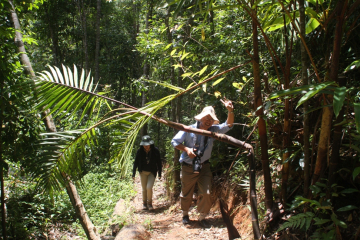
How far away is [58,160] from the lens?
228 centimetres

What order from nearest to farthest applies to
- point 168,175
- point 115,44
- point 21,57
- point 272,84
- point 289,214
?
point 289,214, point 21,57, point 272,84, point 168,175, point 115,44

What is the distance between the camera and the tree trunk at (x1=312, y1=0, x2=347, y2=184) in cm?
185

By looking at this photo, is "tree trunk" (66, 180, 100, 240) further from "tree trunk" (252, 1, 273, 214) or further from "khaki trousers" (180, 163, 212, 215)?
"tree trunk" (252, 1, 273, 214)

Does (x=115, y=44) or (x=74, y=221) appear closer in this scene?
(x=74, y=221)

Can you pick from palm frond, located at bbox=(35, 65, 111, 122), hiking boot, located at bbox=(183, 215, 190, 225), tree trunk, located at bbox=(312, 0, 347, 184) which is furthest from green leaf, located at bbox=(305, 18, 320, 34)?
hiking boot, located at bbox=(183, 215, 190, 225)

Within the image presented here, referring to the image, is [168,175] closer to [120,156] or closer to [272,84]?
[272,84]

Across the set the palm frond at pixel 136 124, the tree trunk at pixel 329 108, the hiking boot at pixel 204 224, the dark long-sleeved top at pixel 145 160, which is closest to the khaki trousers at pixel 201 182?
the hiking boot at pixel 204 224

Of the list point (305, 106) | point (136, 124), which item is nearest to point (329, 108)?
point (305, 106)

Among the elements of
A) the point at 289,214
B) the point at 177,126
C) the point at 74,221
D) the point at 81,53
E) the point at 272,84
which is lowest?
the point at 74,221

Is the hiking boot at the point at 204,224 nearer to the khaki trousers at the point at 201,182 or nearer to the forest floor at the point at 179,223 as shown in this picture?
the forest floor at the point at 179,223

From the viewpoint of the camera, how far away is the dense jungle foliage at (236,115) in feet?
6.98

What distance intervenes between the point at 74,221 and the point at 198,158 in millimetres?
3828

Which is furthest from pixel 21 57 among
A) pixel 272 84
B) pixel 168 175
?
pixel 168 175

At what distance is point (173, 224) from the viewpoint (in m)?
5.43
